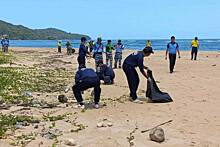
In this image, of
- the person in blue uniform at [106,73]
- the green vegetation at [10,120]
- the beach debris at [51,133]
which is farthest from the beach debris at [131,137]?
the person in blue uniform at [106,73]

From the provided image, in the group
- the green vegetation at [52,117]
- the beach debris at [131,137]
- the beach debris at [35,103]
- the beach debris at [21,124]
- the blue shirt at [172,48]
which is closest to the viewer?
the beach debris at [131,137]

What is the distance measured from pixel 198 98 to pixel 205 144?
506cm

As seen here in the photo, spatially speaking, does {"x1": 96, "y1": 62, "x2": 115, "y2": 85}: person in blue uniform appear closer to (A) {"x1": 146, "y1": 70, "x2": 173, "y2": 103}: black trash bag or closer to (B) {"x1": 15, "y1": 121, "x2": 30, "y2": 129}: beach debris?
(A) {"x1": 146, "y1": 70, "x2": 173, "y2": 103}: black trash bag

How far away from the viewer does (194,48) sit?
29469 mm

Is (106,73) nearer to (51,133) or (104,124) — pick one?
(104,124)

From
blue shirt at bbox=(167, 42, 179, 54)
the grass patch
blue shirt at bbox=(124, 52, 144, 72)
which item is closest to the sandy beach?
the grass patch

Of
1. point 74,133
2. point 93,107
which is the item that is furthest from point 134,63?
point 74,133

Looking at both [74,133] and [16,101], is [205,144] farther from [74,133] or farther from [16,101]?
[16,101]

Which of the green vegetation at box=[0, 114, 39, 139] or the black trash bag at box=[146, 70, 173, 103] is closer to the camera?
the green vegetation at box=[0, 114, 39, 139]

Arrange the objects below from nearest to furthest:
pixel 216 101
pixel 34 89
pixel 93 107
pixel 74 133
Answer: pixel 74 133 → pixel 93 107 → pixel 216 101 → pixel 34 89

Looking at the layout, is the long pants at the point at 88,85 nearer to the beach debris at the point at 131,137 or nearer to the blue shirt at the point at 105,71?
the beach debris at the point at 131,137

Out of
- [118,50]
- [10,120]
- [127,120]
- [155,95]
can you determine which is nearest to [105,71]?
[155,95]

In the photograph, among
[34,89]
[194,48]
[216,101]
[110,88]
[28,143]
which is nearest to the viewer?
[28,143]

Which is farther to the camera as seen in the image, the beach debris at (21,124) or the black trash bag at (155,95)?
the black trash bag at (155,95)
